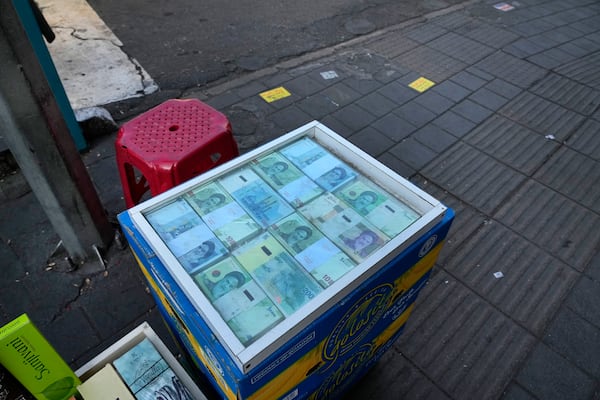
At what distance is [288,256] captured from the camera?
134 centimetres

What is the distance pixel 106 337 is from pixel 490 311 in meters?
2.53

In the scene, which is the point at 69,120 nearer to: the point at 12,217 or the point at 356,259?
the point at 12,217

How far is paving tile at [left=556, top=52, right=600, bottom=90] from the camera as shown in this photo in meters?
4.99

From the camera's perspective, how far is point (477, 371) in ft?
7.92

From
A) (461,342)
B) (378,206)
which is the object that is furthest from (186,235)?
(461,342)

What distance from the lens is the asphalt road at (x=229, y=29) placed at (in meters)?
4.81

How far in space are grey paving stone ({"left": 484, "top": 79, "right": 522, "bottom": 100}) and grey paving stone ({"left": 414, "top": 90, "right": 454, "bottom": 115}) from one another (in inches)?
27.2

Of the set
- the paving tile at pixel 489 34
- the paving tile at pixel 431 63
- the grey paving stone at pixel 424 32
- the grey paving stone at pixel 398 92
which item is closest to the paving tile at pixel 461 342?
the grey paving stone at pixel 398 92

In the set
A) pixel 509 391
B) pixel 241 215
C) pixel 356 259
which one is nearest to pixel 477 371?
pixel 509 391

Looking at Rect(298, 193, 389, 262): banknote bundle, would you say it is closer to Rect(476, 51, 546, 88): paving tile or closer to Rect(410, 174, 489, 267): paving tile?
Rect(410, 174, 489, 267): paving tile

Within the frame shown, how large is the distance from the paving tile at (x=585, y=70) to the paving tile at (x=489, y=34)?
3.00 ft

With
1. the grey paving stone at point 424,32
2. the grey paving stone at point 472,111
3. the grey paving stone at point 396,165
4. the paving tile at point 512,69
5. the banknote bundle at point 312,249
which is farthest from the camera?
the grey paving stone at point 424,32

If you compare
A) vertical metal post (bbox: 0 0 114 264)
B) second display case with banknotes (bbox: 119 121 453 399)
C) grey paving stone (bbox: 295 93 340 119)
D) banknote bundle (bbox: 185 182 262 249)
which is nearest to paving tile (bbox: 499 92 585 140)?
grey paving stone (bbox: 295 93 340 119)

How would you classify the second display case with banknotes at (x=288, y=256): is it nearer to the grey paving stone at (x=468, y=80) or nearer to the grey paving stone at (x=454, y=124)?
the grey paving stone at (x=454, y=124)
